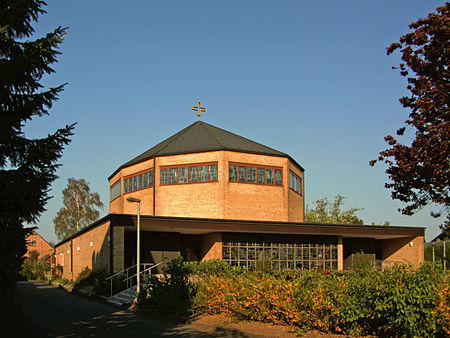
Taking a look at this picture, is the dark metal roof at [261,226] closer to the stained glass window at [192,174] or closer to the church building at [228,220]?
the church building at [228,220]

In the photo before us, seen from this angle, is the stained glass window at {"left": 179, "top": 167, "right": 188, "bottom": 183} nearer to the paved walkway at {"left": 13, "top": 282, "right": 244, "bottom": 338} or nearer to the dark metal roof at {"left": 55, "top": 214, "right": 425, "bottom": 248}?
the dark metal roof at {"left": 55, "top": 214, "right": 425, "bottom": 248}

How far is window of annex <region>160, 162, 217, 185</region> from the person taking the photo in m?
33.2

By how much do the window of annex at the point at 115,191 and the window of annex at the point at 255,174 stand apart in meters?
11.8

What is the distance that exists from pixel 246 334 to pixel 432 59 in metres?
9.20

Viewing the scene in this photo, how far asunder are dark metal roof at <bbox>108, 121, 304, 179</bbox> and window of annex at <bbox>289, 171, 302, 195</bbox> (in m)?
1.13

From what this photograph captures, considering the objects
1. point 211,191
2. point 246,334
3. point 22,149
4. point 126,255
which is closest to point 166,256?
point 126,255

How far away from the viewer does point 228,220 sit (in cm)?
2884

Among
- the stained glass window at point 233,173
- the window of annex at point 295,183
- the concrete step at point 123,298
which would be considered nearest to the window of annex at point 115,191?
the stained glass window at point 233,173

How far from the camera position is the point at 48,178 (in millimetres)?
10688

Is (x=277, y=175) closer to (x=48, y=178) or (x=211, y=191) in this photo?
(x=211, y=191)

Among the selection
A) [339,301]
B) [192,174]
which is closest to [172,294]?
[339,301]

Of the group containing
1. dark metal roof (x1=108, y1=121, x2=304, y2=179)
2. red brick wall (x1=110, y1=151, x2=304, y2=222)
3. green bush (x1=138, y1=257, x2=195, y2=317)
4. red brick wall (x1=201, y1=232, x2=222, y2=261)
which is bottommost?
green bush (x1=138, y1=257, x2=195, y2=317)

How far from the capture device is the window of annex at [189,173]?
33.2 meters

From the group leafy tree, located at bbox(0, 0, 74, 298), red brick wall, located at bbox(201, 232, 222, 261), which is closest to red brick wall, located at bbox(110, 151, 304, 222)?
red brick wall, located at bbox(201, 232, 222, 261)
